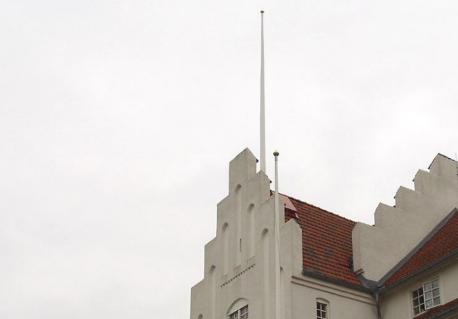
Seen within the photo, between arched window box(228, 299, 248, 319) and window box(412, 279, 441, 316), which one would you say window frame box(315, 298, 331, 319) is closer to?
arched window box(228, 299, 248, 319)

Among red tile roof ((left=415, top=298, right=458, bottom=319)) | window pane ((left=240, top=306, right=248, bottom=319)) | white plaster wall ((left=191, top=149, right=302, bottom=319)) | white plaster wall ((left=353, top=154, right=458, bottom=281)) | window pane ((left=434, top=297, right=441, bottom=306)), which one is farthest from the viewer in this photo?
white plaster wall ((left=353, top=154, right=458, bottom=281))

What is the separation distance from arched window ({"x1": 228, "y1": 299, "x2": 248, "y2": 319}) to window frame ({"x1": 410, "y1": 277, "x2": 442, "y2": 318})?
6.87 m

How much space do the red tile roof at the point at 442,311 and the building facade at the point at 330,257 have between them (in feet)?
0.17

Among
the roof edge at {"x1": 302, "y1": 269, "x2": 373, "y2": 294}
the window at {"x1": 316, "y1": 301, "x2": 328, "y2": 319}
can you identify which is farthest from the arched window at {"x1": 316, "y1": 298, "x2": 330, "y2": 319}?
the roof edge at {"x1": 302, "y1": 269, "x2": 373, "y2": 294}

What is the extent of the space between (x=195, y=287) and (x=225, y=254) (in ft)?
8.39

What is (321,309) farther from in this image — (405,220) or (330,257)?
(405,220)

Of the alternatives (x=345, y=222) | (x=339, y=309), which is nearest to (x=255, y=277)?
(x=339, y=309)

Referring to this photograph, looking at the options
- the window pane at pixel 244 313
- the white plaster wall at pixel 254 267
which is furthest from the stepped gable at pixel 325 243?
the window pane at pixel 244 313

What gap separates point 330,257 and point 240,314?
14.9ft

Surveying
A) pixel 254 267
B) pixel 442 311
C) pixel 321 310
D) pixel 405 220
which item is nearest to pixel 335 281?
pixel 321 310

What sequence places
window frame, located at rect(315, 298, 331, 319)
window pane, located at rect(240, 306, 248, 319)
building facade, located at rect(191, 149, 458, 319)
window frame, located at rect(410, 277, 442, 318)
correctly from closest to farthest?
window frame, located at rect(410, 277, 442, 318) < building facade, located at rect(191, 149, 458, 319) < window frame, located at rect(315, 298, 331, 319) < window pane, located at rect(240, 306, 248, 319)

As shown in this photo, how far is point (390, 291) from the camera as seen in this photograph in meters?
34.5

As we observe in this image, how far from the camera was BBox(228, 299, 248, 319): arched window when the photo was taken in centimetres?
3506

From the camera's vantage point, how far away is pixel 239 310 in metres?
35.4
